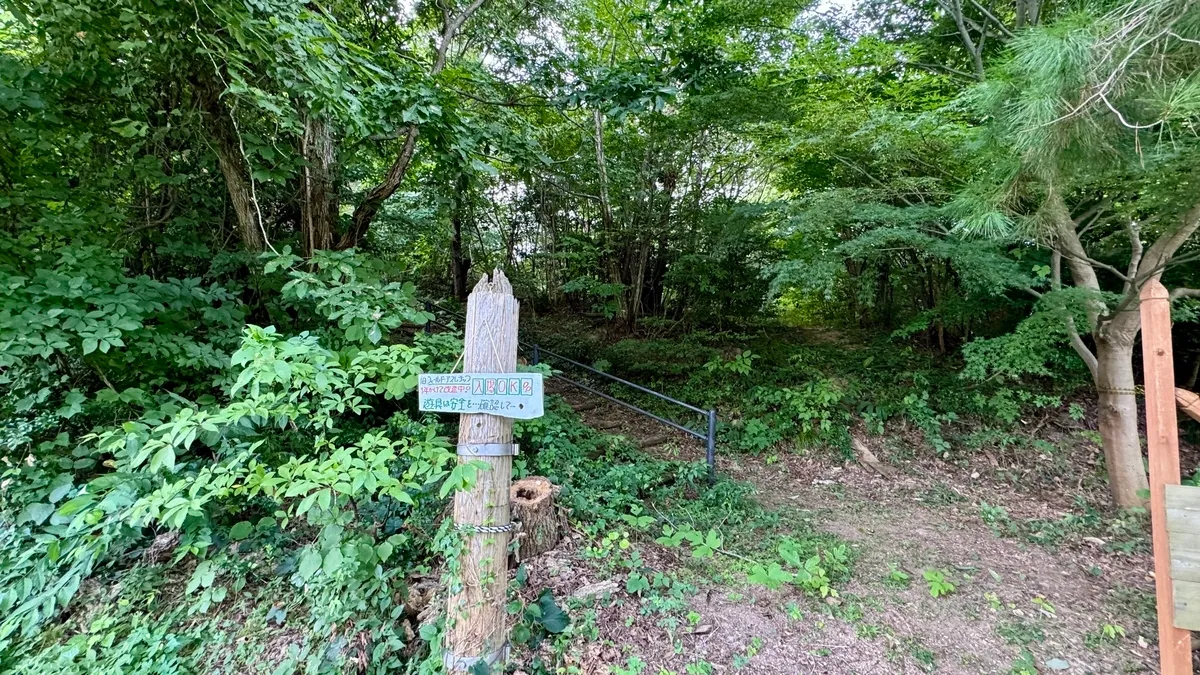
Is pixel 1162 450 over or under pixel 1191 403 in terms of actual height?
under

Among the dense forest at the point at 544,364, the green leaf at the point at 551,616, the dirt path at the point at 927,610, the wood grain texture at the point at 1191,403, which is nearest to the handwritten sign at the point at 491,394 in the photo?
the dense forest at the point at 544,364

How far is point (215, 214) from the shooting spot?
3664mm

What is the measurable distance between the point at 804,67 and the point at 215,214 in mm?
5456

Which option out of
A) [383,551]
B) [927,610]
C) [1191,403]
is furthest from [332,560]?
[1191,403]

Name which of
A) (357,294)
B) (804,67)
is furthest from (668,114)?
(357,294)

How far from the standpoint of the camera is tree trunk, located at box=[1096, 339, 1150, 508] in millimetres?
3346

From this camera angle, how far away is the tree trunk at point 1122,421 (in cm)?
335

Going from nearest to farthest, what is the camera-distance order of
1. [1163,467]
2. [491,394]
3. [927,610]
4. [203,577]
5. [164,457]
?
1. [164,457]
2. [491,394]
3. [1163,467]
4. [203,577]
5. [927,610]

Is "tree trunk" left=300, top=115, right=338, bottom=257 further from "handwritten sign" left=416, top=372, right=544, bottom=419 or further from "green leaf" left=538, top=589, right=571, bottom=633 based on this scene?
"green leaf" left=538, top=589, right=571, bottom=633

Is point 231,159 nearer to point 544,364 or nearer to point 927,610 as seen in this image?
point 544,364

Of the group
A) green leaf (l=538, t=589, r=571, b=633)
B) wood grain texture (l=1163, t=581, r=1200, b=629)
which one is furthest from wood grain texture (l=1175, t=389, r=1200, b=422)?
green leaf (l=538, t=589, r=571, b=633)

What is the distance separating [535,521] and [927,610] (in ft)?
7.20

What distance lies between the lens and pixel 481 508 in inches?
67.9

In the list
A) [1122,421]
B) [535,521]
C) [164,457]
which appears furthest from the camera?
[1122,421]
